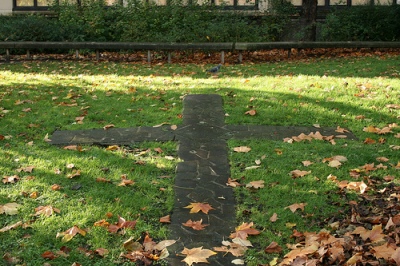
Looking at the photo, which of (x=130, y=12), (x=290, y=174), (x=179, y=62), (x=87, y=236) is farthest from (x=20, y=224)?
(x=130, y=12)

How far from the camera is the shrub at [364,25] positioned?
16875mm

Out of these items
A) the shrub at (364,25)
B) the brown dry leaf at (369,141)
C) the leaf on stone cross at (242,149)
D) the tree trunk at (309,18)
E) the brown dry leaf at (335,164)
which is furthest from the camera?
the shrub at (364,25)

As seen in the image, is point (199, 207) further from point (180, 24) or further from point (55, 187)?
point (180, 24)

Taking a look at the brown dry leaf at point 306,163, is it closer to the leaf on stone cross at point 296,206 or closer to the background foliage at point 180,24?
the leaf on stone cross at point 296,206

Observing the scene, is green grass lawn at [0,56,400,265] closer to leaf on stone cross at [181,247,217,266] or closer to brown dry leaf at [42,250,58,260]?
brown dry leaf at [42,250,58,260]

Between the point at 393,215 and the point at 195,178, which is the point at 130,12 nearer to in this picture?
the point at 195,178

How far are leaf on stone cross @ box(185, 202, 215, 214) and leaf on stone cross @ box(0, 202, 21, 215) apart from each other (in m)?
1.59

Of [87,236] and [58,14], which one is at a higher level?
[58,14]

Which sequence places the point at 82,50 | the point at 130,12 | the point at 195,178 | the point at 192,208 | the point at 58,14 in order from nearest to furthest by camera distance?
1. the point at 192,208
2. the point at 195,178
3. the point at 82,50
4. the point at 130,12
5. the point at 58,14

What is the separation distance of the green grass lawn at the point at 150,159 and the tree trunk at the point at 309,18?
19.6 ft

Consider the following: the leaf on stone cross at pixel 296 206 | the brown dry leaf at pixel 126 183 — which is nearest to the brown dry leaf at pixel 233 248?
the leaf on stone cross at pixel 296 206

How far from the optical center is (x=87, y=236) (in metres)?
4.43

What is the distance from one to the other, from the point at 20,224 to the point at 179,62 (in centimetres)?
1078

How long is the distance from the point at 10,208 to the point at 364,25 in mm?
14866
